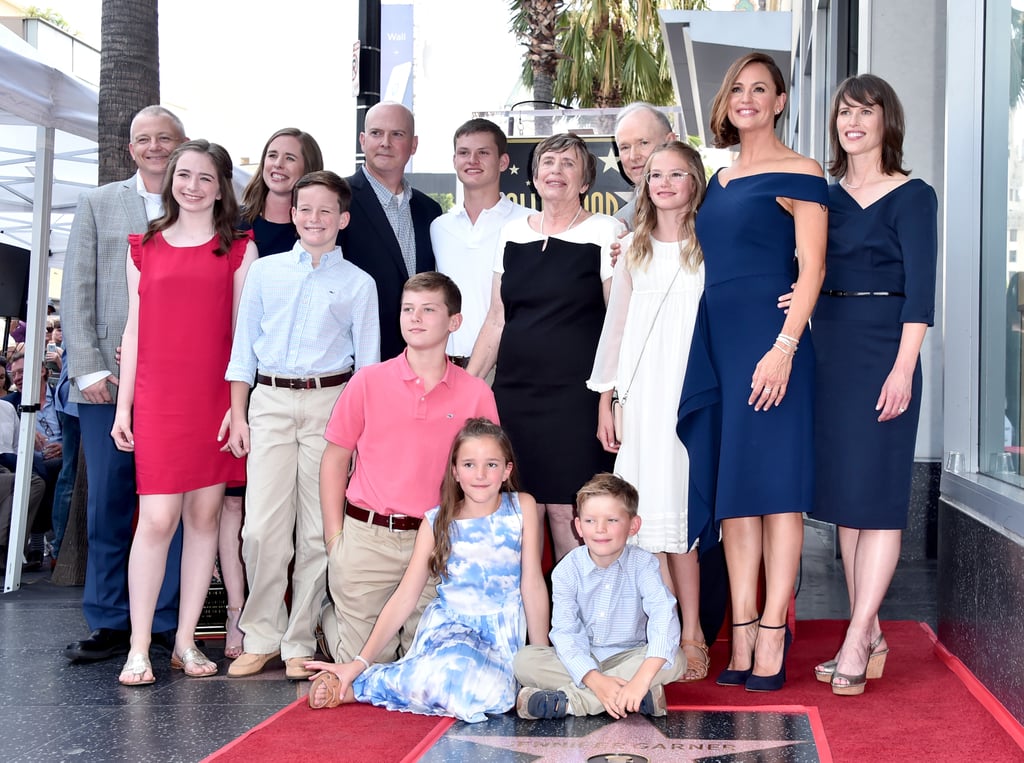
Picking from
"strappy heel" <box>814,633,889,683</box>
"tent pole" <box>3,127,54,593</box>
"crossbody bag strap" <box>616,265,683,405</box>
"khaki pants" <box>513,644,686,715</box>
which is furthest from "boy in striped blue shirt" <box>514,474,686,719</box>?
"tent pole" <box>3,127,54,593</box>

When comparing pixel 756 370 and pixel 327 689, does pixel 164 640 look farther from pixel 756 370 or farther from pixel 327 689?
pixel 756 370

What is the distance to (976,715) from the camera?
11.5 feet

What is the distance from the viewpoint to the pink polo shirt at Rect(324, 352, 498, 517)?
4.22 meters

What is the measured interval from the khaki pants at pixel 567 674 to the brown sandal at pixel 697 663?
299 mm

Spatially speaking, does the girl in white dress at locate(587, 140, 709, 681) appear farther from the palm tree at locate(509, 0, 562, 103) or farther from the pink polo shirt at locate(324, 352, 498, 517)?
the palm tree at locate(509, 0, 562, 103)

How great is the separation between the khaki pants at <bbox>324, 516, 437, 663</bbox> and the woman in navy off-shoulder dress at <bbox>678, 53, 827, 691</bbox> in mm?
1121

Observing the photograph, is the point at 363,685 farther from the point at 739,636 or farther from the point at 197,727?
the point at 739,636

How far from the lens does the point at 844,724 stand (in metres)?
3.39

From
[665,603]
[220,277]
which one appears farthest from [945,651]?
[220,277]

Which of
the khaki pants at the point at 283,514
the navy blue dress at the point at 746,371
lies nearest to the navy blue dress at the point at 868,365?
the navy blue dress at the point at 746,371

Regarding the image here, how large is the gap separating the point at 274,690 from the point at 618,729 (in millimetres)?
1369

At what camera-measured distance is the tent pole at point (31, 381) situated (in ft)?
21.1

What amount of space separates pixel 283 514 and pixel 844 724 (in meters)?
2.21

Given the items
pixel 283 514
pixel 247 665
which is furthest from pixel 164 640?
pixel 283 514
